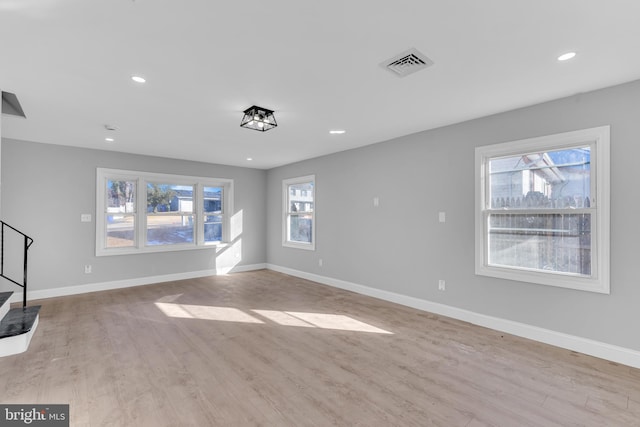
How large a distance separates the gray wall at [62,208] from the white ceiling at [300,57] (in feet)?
3.68

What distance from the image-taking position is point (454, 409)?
6.60ft

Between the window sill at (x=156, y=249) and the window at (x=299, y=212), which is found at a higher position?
the window at (x=299, y=212)

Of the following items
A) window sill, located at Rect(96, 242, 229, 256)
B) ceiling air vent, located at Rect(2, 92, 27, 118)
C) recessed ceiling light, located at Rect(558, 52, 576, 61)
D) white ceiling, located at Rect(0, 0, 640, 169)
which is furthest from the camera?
window sill, located at Rect(96, 242, 229, 256)

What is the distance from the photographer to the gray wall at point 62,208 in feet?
14.9

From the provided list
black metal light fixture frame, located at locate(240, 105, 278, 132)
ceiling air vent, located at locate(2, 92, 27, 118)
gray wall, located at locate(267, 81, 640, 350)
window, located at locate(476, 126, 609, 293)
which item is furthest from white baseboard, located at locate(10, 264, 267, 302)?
window, located at locate(476, 126, 609, 293)

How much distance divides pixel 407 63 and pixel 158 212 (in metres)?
5.50

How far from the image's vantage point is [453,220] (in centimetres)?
382

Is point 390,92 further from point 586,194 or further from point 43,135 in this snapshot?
point 43,135

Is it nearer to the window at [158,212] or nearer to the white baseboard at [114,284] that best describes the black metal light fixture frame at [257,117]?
the window at [158,212]

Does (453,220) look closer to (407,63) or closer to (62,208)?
(407,63)

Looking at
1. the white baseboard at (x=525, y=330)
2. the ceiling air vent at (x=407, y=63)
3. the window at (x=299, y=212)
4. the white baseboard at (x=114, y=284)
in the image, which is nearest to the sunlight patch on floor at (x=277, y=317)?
the white baseboard at (x=525, y=330)

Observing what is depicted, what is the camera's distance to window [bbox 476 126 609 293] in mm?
2779

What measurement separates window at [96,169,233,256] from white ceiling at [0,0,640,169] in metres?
1.85

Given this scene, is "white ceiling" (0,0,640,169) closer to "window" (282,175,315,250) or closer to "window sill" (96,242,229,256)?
"window sill" (96,242,229,256)
